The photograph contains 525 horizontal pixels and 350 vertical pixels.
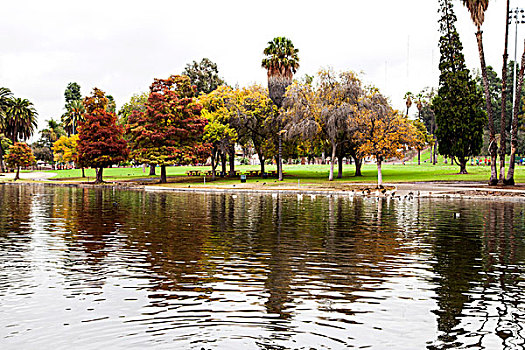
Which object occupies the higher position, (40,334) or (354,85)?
(354,85)

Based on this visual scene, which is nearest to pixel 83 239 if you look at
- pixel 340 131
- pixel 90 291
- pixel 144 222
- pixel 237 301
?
pixel 144 222

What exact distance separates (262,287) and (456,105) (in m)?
66.9

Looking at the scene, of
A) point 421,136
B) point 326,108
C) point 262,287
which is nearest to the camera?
point 262,287

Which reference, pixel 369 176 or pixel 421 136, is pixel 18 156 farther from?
pixel 421 136

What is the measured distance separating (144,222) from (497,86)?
122 meters

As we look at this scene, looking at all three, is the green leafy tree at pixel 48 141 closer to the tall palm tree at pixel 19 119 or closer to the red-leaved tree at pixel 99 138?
the tall palm tree at pixel 19 119

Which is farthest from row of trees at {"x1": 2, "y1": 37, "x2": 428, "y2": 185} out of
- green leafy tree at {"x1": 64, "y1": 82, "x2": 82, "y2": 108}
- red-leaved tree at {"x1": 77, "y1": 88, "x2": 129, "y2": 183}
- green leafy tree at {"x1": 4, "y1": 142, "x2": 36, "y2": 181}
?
green leafy tree at {"x1": 64, "y1": 82, "x2": 82, "y2": 108}

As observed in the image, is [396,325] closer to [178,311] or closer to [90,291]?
[178,311]

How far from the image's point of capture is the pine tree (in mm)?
69562

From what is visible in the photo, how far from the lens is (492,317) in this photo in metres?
8.76

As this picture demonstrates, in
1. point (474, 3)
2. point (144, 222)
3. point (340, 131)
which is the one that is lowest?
point (144, 222)

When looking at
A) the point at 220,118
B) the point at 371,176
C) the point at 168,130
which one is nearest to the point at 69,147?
the point at 168,130

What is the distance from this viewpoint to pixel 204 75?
93062 millimetres

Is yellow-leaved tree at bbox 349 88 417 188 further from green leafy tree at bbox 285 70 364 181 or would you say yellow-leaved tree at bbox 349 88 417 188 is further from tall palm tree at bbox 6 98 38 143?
tall palm tree at bbox 6 98 38 143
